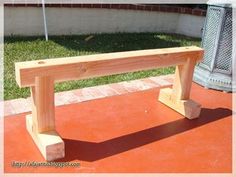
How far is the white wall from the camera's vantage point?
635cm

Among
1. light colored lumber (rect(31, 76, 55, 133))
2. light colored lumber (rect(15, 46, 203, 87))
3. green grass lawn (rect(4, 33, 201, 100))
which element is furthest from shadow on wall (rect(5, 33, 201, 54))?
light colored lumber (rect(31, 76, 55, 133))

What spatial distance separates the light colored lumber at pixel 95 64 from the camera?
258 centimetres

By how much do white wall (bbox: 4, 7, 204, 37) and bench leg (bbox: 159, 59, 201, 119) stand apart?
3703 mm

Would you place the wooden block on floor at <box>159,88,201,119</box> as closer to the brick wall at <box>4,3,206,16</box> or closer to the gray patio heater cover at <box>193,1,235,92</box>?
the gray patio heater cover at <box>193,1,235,92</box>

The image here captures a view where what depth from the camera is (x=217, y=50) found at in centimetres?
442

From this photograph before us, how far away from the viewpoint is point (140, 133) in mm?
3236

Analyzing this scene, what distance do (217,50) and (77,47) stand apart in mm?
2556

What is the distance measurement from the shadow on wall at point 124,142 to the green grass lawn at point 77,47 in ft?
4.07

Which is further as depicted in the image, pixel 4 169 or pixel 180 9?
pixel 180 9

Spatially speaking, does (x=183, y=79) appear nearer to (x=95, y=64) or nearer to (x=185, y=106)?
(x=185, y=106)

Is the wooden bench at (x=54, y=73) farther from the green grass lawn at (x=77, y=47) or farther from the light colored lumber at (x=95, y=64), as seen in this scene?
the green grass lawn at (x=77, y=47)

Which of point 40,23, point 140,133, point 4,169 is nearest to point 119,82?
point 140,133

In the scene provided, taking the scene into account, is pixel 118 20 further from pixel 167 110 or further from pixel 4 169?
pixel 4 169

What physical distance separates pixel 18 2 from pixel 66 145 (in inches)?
163
